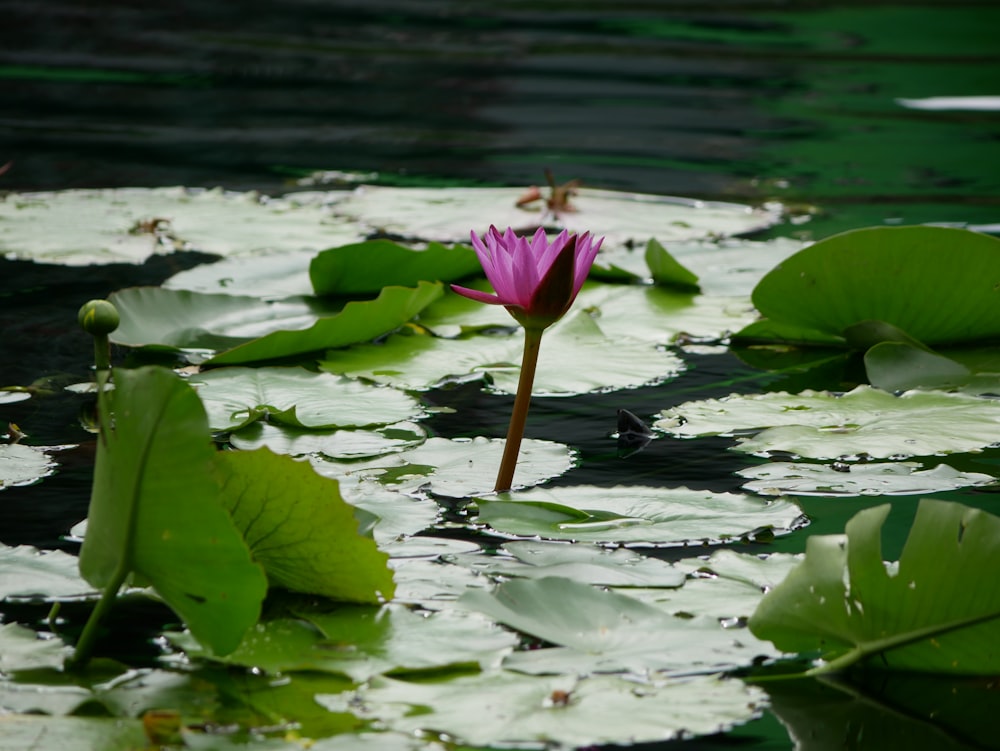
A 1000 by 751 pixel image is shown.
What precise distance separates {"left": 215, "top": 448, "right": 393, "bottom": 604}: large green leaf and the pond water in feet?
0.61

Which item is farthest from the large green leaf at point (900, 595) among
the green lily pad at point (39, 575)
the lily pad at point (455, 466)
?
the green lily pad at point (39, 575)

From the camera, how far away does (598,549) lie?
1.01 m

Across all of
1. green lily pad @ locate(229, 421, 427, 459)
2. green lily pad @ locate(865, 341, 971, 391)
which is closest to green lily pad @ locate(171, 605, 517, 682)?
green lily pad @ locate(229, 421, 427, 459)

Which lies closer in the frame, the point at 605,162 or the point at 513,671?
the point at 513,671

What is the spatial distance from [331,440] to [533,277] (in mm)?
348

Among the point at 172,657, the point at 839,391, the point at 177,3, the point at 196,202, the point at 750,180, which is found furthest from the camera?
the point at 177,3

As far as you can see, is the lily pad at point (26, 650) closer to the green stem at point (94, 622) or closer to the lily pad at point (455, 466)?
the green stem at point (94, 622)

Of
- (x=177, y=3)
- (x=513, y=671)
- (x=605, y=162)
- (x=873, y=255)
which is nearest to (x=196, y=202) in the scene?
(x=605, y=162)

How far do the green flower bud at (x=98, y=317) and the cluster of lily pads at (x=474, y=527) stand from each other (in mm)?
138

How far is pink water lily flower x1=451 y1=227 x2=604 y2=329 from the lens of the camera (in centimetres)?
101

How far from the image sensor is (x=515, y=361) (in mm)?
1600

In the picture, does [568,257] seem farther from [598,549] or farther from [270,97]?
[270,97]

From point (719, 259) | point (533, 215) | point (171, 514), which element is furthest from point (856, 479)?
point (533, 215)

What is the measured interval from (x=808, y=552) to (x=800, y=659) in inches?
4.1
